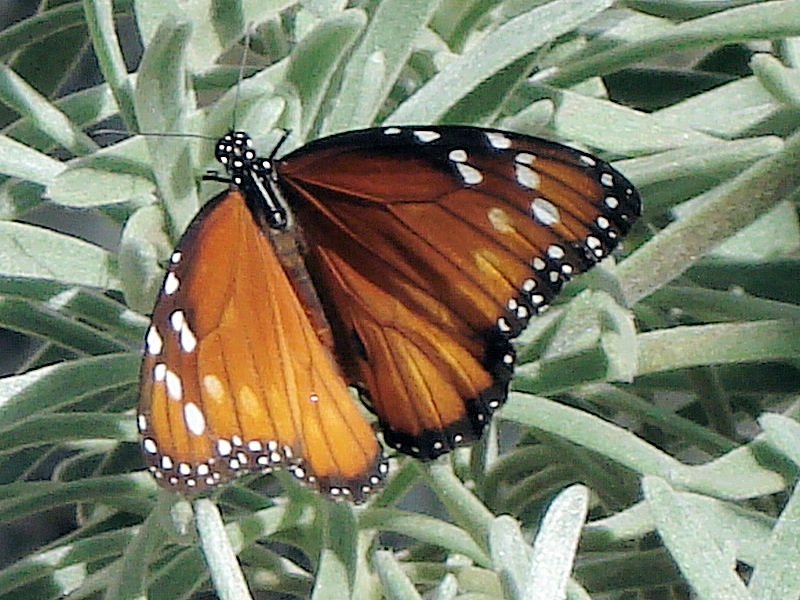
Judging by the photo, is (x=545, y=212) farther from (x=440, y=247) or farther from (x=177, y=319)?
(x=177, y=319)

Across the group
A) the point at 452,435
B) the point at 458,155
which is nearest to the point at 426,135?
the point at 458,155

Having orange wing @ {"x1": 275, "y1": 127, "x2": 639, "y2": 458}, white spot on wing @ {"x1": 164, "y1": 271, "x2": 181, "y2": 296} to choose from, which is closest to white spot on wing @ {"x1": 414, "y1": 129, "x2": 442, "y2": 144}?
orange wing @ {"x1": 275, "y1": 127, "x2": 639, "y2": 458}

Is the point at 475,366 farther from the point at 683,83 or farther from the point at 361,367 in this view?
the point at 683,83

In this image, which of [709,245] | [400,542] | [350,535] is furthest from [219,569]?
[400,542]

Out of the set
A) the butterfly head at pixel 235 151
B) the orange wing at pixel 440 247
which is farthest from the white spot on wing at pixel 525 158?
the butterfly head at pixel 235 151

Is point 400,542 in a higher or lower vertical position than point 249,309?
lower
